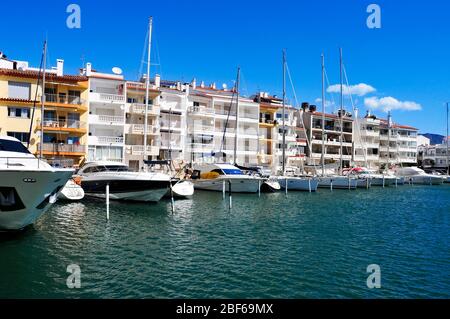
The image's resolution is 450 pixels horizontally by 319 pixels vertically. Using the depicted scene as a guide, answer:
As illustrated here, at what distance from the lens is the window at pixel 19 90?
49156 mm

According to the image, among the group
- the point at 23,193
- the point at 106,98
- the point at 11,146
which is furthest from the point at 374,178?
the point at 23,193

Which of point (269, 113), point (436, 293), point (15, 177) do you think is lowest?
point (436, 293)

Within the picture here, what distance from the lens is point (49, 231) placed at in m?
21.0

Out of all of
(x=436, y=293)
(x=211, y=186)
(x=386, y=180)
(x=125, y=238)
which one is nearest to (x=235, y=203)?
(x=211, y=186)

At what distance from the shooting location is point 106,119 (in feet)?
180

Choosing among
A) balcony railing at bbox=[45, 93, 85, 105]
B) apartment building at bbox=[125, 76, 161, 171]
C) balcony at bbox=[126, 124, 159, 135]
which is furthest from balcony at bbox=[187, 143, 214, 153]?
balcony railing at bbox=[45, 93, 85, 105]

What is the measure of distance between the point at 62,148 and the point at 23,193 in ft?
109

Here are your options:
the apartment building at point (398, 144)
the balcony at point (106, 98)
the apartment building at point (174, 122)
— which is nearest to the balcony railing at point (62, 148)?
the balcony at point (106, 98)

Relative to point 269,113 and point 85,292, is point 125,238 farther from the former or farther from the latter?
point 269,113

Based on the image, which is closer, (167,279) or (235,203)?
(167,279)

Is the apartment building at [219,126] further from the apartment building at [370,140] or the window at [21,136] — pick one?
the apartment building at [370,140]

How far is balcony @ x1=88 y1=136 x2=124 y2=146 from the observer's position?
53.3 m

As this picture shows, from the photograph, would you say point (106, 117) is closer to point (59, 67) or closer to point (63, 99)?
point (63, 99)
